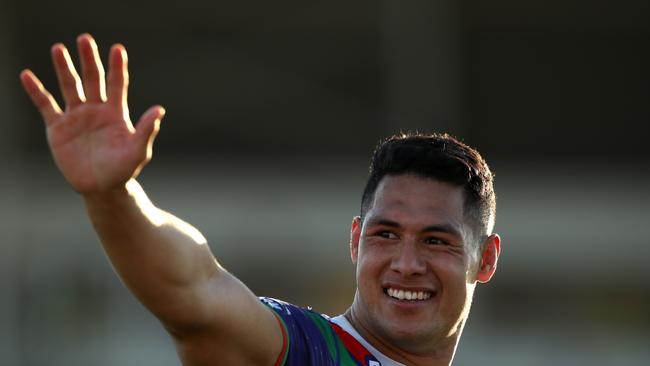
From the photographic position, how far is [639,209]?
1958cm

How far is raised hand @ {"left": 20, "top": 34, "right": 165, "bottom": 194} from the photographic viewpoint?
349 centimetres

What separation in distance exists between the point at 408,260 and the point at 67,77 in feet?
5.76

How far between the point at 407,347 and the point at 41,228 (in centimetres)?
1527

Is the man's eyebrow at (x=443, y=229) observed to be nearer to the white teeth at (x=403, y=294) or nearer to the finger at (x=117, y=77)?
the white teeth at (x=403, y=294)

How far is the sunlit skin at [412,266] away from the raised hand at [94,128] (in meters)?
1.48

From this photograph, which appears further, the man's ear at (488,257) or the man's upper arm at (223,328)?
the man's ear at (488,257)

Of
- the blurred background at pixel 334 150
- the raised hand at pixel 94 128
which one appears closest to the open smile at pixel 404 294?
the raised hand at pixel 94 128

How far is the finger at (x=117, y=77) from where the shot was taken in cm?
346

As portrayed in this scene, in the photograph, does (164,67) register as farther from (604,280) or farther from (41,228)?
Result: (604,280)

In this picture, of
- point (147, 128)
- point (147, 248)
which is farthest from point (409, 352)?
point (147, 128)

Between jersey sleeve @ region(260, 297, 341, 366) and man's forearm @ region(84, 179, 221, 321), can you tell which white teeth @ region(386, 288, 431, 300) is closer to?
jersey sleeve @ region(260, 297, 341, 366)

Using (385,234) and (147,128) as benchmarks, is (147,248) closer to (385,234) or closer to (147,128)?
(147,128)

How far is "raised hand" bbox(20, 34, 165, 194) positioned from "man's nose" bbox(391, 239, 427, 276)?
148cm

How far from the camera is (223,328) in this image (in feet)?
12.8
